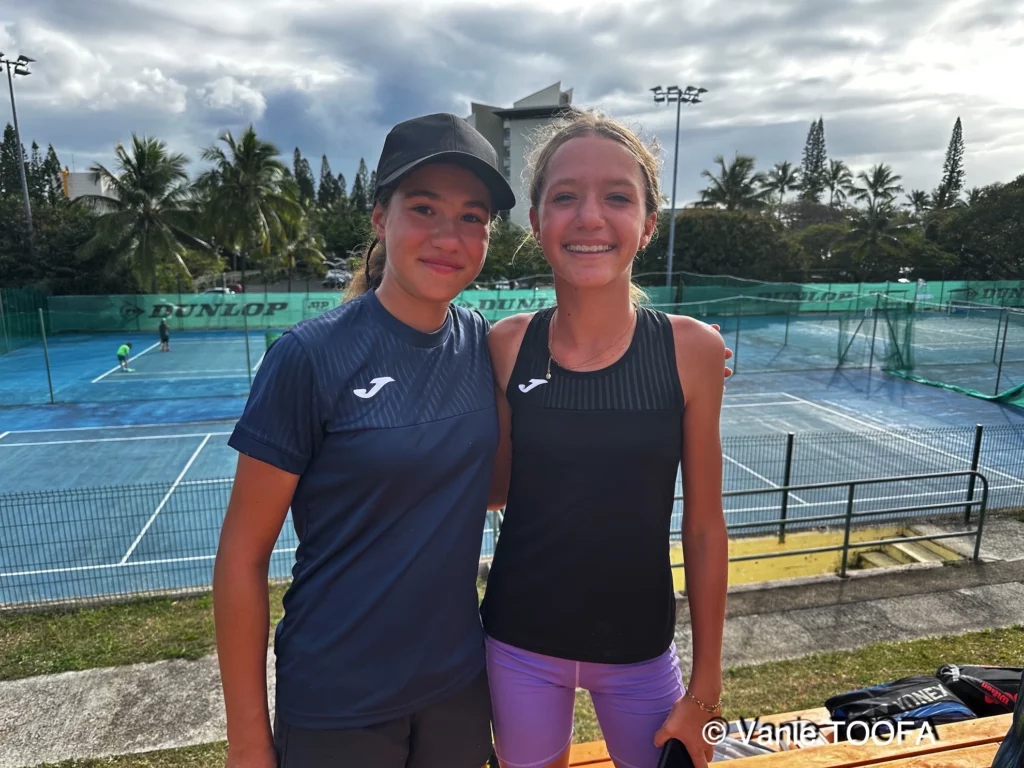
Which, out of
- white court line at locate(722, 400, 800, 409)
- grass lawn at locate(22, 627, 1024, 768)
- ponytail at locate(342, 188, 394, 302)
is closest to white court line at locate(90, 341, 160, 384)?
white court line at locate(722, 400, 800, 409)

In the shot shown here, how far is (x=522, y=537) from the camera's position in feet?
6.61

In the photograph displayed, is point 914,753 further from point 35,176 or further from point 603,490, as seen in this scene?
point 35,176

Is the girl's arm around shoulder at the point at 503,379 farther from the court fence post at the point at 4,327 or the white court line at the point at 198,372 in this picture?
the court fence post at the point at 4,327

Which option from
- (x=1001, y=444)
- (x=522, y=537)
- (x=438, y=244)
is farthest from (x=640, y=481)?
(x=1001, y=444)

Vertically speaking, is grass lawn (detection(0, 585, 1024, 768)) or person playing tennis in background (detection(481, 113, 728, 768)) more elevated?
person playing tennis in background (detection(481, 113, 728, 768))

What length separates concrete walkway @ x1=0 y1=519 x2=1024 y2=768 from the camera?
5.13 meters

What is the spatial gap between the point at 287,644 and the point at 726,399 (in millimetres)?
17834

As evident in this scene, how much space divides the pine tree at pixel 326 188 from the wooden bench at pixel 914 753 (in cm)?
8120

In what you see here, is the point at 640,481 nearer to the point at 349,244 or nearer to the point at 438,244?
the point at 438,244

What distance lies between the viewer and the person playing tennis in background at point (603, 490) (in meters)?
1.92

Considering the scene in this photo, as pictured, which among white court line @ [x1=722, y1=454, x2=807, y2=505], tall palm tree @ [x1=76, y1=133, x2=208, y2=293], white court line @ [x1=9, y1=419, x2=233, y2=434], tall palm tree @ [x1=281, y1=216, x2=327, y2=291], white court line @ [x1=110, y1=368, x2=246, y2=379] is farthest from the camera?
tall palm tree @ [x1=281, y1=216, x2=327, y2=291]

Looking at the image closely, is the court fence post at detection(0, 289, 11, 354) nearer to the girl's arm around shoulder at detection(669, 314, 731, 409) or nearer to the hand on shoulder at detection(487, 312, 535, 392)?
the hand on shoulder at detection(487, 312, 535, 392)

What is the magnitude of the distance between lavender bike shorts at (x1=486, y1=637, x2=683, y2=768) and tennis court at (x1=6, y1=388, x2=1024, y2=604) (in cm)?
600

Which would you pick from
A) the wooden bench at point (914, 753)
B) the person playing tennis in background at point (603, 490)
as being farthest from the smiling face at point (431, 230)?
the wooden bench at point (914, 753)
